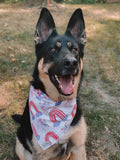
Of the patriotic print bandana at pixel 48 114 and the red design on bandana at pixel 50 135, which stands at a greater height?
the patriotic print bandana at pixel 48 114

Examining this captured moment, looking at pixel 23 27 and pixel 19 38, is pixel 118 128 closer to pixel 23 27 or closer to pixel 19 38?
pixel 19 38

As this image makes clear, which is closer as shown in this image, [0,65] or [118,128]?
[118,128]

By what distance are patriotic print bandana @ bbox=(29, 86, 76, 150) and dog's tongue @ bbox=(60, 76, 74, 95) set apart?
248 mm

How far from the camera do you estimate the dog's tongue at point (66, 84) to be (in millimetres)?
2462

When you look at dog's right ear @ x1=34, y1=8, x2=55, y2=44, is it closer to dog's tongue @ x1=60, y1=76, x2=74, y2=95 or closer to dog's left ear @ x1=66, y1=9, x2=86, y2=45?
dog's left ear @ x1=66, y1=9, x2=86, y2=45

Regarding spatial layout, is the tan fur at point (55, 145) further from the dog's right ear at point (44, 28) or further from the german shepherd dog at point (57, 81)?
the dog's right ear at point (44, 28)

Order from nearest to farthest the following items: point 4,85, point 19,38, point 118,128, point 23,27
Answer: point 118,128, point 4,85, point 19,38, point 23,27

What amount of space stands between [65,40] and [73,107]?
997 mm

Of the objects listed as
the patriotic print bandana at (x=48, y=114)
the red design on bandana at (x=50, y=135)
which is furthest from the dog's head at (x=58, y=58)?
the red design on bandana at (x=50, y=135)

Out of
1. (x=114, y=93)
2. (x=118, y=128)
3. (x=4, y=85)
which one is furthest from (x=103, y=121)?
(x=4, y=85)

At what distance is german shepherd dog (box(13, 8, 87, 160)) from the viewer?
8.14ft

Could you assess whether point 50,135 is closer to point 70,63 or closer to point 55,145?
point 55,145

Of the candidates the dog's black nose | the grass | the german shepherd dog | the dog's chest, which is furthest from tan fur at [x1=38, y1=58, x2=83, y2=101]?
the grass

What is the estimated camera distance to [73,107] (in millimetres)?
2631
